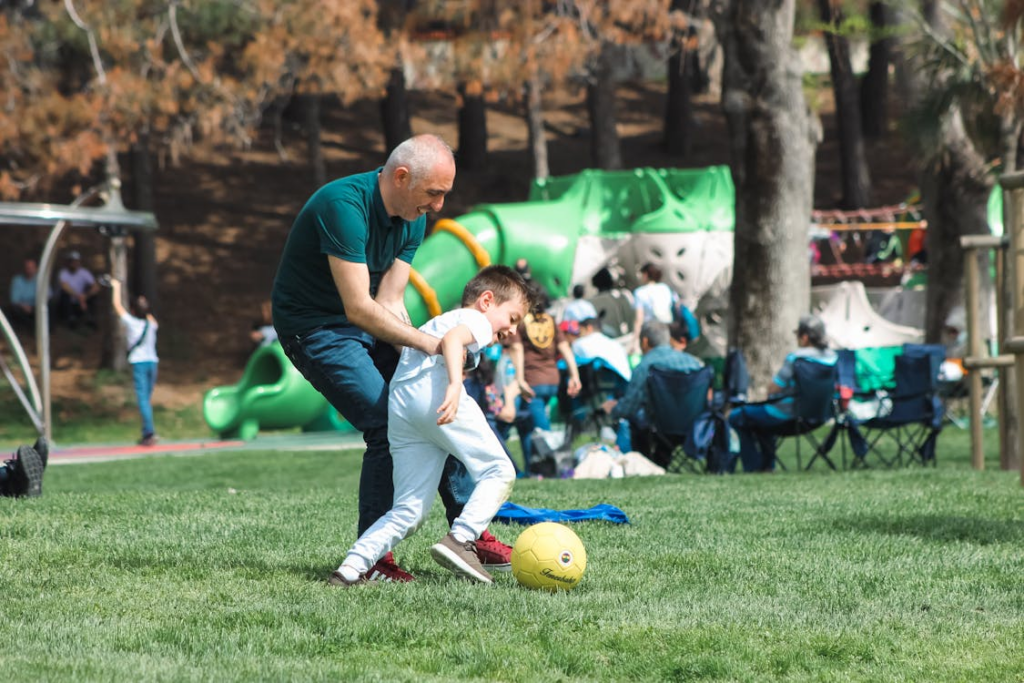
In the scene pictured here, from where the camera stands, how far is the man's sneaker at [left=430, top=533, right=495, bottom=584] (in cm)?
557

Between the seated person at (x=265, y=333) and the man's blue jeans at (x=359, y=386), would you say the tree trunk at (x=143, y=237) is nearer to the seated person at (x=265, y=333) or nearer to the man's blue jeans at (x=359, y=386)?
the seated person at (x=265, y=333)

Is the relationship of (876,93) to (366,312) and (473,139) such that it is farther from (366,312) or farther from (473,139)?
(366,312)

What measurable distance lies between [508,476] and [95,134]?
18.8m

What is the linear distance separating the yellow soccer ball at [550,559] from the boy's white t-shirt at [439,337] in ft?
2.37

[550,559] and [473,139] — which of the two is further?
[473,139]

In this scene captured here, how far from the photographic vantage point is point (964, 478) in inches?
411

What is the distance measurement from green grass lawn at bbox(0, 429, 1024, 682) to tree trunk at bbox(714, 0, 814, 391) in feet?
25.1

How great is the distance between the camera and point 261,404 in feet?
67.1

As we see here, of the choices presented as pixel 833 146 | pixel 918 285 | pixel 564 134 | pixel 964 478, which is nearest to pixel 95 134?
pixel 918 285

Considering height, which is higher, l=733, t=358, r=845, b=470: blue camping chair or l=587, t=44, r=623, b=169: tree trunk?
l=587, t=44, r=623, b=169: tree trunk

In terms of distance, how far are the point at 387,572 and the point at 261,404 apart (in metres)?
15.0

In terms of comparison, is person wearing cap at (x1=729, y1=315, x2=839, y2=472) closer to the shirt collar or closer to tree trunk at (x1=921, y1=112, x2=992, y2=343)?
the shirt collar

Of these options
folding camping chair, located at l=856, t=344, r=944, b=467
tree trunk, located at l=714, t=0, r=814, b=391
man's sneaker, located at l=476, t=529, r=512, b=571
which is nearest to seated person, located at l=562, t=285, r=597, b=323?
tree trunk, located at l=714, t=0, r=814, b=391

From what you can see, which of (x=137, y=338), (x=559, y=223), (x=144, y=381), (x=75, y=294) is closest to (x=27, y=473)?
(x=137, y=338)
